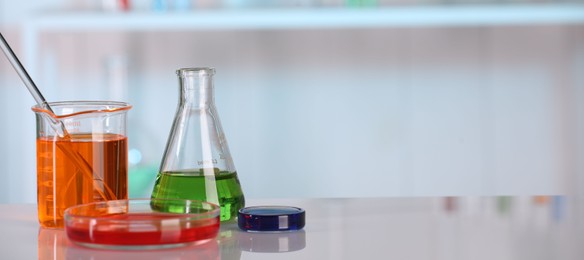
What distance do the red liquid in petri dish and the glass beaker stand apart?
0.10m

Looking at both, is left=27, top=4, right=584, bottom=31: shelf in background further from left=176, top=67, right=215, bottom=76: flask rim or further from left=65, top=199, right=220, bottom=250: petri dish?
left=65, top=199, right=220, bottom=250: petri dish

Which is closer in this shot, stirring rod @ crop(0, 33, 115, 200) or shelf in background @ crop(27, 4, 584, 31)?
stirring rod @ crop(0, 33, 115, 200)

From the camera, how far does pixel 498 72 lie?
7.09 feet

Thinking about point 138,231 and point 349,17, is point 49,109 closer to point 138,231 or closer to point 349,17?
point 138,231

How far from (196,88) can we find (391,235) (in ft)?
0.72

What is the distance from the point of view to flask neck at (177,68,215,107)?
716 millimetres

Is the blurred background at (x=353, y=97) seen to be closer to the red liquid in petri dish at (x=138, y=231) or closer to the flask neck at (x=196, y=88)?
the flask neck at (x=196, y=88)

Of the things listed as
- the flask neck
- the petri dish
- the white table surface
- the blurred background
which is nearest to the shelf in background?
the blurred background

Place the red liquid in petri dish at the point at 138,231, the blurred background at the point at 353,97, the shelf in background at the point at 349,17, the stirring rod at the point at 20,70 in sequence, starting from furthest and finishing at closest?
the blurred background at the point at 353,97 < the shelf in background at the point at 349,17 < the stirring rod at the point at 20,70 < the red liquid in petri dish at the point at 138,231

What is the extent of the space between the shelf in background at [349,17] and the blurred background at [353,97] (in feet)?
0.66

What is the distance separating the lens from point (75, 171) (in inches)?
27.1

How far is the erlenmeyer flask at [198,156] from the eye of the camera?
71 cm

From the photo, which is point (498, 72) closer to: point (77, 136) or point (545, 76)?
point (545, 76)

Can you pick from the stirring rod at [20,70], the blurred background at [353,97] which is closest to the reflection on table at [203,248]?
the stirring rod at [20,70]
